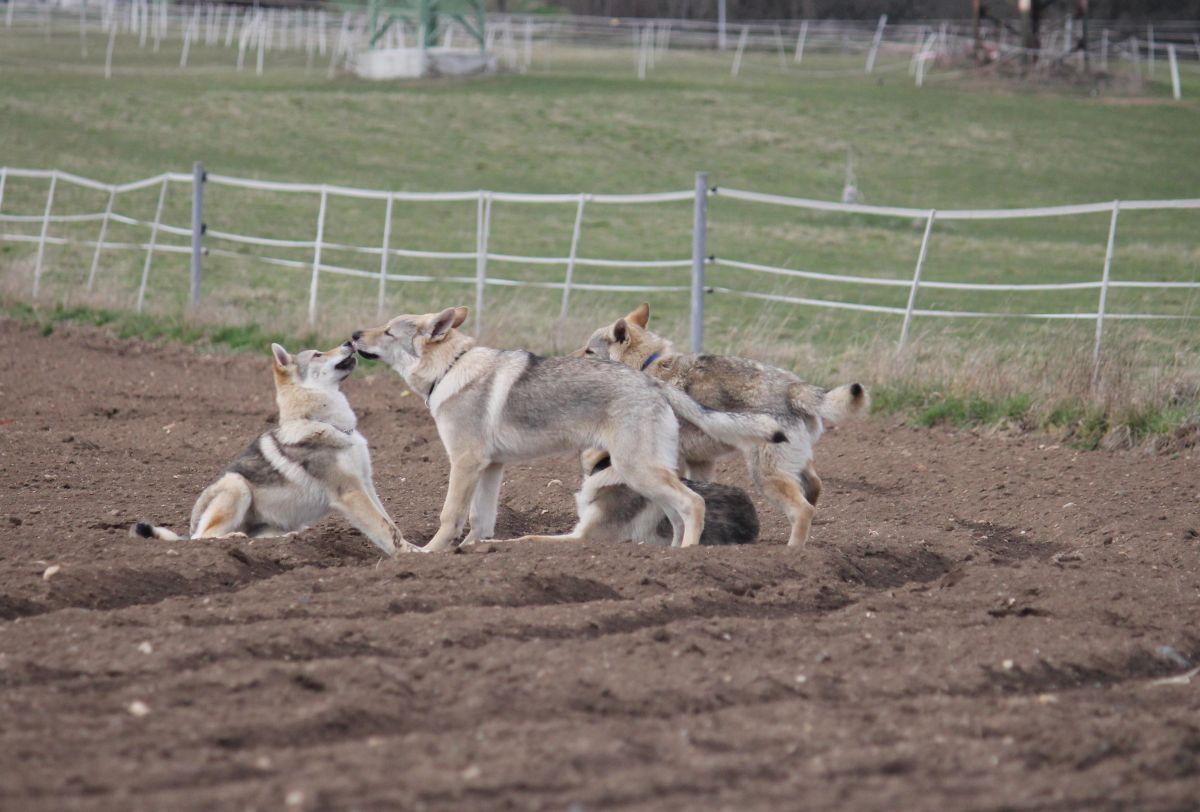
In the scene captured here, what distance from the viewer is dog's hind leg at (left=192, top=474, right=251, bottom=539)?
22.7 ft

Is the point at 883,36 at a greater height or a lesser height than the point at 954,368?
greater

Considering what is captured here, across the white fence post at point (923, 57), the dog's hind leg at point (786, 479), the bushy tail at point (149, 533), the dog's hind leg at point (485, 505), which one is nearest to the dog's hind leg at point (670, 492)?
the dog's hind leg at point (786, 479)

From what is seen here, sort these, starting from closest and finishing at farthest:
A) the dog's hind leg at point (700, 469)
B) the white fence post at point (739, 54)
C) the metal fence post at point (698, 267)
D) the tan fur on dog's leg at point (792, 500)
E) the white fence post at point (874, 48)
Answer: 1. the tan fur on dog's leg at point (792, 500)
2. the dog's hind leg at point (700, 469)
3. the metal fence post at point (698, 267)
4. the white fence post at point (739, 54)
5. the white fence post at point (874, 48)

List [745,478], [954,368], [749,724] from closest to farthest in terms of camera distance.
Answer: [749,724] → [745,478] → [954,368]

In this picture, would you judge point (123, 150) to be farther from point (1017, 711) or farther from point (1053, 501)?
point (1017, 711)

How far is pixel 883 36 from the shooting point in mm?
54844

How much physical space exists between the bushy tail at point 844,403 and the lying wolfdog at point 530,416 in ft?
1.69

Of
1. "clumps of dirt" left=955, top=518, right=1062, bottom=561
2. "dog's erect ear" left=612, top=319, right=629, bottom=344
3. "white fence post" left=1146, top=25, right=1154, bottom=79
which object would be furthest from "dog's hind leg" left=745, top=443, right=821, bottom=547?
"white fence post" left=1146, top=25, right=1154, bottom=79

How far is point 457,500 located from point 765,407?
188 cm

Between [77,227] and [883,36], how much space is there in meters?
39.5

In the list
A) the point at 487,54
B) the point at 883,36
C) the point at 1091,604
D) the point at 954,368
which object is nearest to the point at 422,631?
the point at 1091,604

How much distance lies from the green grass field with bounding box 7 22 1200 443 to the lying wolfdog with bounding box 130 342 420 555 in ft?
19.0

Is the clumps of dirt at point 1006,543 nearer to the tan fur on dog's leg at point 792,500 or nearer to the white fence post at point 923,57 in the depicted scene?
the tan fur on dog's leg at point 792,500

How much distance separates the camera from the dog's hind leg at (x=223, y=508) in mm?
6934
